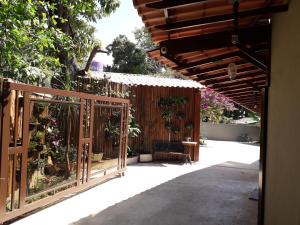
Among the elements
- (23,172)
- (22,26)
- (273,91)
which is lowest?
(23,172)

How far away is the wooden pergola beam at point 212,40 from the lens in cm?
359

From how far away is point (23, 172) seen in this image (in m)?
4.64

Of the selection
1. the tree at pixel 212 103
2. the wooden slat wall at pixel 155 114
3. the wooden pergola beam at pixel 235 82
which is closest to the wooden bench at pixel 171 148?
the wooden slat wall at pixel 155 114

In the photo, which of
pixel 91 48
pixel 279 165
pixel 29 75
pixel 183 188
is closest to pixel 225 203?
pixel 183 188

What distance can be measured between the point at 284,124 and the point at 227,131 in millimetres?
23135

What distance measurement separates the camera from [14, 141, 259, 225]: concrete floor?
5.01 metres

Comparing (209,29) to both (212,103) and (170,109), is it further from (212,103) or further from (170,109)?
(212,103)

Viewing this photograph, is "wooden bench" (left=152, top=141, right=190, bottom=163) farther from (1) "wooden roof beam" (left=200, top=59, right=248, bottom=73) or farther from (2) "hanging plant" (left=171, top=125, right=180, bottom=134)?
(1) "wooden roof beam" (left=200, top=59, right=248, bottom=73)

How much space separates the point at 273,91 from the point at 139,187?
15.0 feet

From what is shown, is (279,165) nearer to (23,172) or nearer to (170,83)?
(23,172)

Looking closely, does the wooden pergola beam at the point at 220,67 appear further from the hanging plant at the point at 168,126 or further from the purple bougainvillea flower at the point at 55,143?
the hanging plant at the point at 168,126

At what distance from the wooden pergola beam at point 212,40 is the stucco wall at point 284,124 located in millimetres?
227

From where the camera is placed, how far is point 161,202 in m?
6.05

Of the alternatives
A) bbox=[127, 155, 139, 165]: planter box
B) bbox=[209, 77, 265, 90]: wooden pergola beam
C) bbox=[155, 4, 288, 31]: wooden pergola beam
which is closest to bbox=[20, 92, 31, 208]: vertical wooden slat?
A: bbox=[155, 4, 288, 31]: wooden pergola beam
